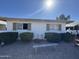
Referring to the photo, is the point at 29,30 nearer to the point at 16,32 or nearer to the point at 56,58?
the point at 16,32

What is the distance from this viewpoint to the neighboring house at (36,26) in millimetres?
19312

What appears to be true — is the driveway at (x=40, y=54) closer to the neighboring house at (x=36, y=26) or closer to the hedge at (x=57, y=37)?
the hedge at (x=57, y=37)

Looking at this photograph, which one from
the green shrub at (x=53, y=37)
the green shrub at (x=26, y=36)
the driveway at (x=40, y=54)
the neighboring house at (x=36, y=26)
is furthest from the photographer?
the neighboring house at (x=36, y=26)

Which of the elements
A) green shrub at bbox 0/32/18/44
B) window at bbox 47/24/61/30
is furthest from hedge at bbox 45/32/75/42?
green shrub at bbox 0/32/18/44

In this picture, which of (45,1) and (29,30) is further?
(29,30)

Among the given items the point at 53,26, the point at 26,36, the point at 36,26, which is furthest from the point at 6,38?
the point at 53,26

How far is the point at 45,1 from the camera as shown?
16938 mm

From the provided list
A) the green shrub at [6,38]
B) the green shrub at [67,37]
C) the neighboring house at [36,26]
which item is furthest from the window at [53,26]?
the green shrub at [6,38]

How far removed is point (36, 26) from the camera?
19672 millimetres

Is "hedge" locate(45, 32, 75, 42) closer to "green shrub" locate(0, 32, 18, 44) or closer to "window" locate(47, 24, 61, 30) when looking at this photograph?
"window" locate(47, 24, 61, 30)

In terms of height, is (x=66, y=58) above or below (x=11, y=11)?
below

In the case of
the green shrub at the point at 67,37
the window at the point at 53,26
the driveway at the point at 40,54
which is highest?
the window at the point at 53,26

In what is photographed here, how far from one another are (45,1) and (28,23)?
4.34 m

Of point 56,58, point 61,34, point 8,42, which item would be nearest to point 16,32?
point 8,42
